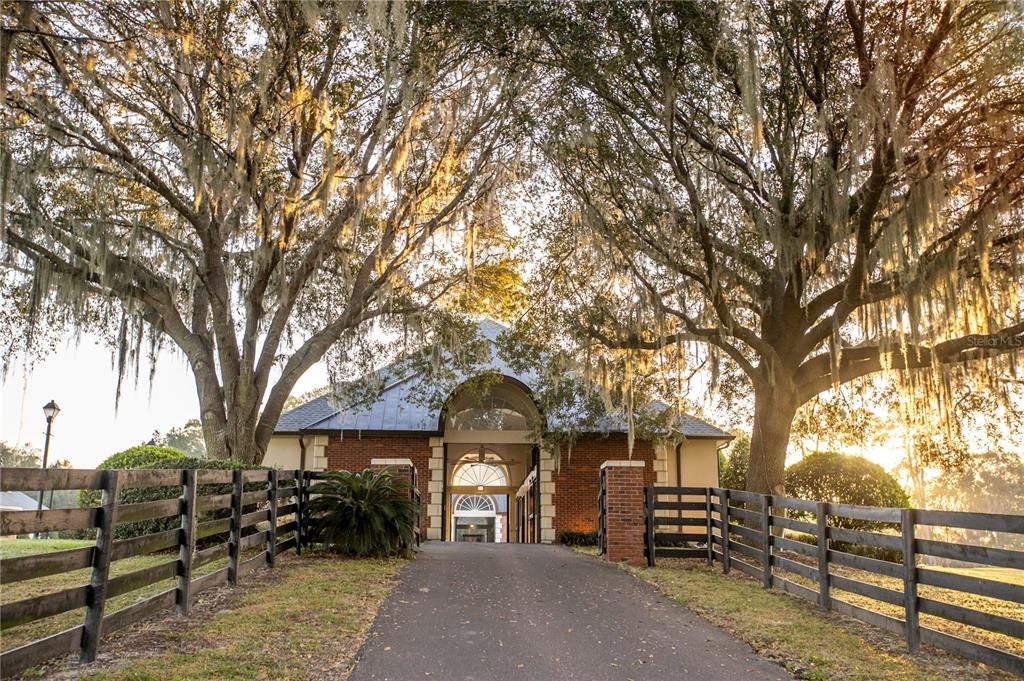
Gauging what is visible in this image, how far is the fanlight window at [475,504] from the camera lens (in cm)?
3438

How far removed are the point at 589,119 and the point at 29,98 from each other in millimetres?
7702

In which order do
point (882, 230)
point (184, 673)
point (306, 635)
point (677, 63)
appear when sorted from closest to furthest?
point (184, 673) < point (306, 635) < point (882, 230) < point (677, 63)

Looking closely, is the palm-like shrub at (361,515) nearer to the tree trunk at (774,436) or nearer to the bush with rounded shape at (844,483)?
the tree trunk at (774,436)

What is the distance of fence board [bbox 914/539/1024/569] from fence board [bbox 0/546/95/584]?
219 inches

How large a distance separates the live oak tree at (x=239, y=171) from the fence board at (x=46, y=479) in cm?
640

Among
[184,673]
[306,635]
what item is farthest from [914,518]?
[184,673]

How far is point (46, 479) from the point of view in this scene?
4176 mm

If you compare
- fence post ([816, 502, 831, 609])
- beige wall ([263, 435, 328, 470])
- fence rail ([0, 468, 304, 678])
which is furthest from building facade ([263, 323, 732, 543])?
fence rail ([0, 468, 304, 678])

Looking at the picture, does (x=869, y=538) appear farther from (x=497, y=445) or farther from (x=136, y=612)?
(x=497, y=445)

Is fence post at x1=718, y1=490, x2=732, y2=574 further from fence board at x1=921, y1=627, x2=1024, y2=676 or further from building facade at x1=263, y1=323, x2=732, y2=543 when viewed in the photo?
building facade at x1=263, y1=323, x2=732, y2=543

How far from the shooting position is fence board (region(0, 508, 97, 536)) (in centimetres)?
389

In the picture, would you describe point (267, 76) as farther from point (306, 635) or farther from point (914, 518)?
point (914, 518)

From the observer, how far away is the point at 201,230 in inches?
473

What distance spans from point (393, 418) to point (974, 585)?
15303 mm
